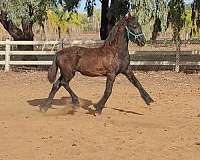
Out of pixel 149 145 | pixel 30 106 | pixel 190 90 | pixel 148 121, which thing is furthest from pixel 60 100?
pixel 149 145

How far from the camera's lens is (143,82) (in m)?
16.0

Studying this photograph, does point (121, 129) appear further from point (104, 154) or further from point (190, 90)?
point (190, 90)

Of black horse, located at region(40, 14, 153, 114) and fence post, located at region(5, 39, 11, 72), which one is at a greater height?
black horse, located at region(40, 14, 153, 114)

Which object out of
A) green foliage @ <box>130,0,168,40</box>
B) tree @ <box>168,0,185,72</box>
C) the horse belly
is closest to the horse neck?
the horse belly

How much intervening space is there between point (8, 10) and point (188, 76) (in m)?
6.94

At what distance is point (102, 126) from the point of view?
8.62 metres

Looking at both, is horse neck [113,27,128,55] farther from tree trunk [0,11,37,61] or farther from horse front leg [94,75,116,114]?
tree trunk [0,11,37,61]

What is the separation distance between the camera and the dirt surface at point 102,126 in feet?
21.8

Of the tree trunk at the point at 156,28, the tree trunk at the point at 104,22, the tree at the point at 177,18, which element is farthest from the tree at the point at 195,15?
the tree trunk at the point at 104,22

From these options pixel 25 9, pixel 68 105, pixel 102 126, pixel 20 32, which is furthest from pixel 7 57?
pixel 102 126

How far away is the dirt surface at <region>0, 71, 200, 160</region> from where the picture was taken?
6633 millimetres

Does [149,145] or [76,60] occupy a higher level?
[76,60]

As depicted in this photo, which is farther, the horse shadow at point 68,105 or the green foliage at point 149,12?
the green foliage at point 149,12

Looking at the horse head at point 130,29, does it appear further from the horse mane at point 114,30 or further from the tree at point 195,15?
the tree at point 195,15
